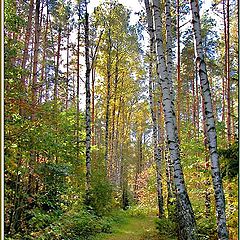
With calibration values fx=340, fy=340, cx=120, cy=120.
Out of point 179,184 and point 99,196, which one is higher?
point 179,184

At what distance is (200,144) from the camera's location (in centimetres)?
514

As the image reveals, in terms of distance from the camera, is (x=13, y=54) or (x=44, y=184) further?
(x=44, y=184)

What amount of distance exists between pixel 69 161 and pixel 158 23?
2758 millimetres

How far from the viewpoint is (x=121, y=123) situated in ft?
37.2

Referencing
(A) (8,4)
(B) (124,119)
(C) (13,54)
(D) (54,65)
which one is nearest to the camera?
(C) (13,54)

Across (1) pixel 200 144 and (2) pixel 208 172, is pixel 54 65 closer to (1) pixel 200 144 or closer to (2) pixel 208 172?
(1) pixel 200 144

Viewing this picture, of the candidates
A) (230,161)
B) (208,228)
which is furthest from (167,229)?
(230,161)

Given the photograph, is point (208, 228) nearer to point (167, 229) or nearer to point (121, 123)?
point (167, 229)

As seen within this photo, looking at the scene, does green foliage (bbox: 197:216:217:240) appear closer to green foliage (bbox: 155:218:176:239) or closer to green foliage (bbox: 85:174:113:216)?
green foliage (bbox: 155:218:176:239)

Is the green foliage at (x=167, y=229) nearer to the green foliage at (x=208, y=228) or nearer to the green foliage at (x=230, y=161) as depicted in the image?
the green foliage at (x=208, y=228)

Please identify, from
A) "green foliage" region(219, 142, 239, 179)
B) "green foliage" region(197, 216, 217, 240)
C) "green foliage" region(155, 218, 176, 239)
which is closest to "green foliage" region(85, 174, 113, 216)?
"green foliage" region(155, 218, 176, 239)

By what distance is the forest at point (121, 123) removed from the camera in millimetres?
2816

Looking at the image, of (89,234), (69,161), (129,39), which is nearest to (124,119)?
(129,39)

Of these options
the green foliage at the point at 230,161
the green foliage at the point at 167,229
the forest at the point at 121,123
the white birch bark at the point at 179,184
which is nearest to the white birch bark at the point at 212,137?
the forest at the point at 121,123
